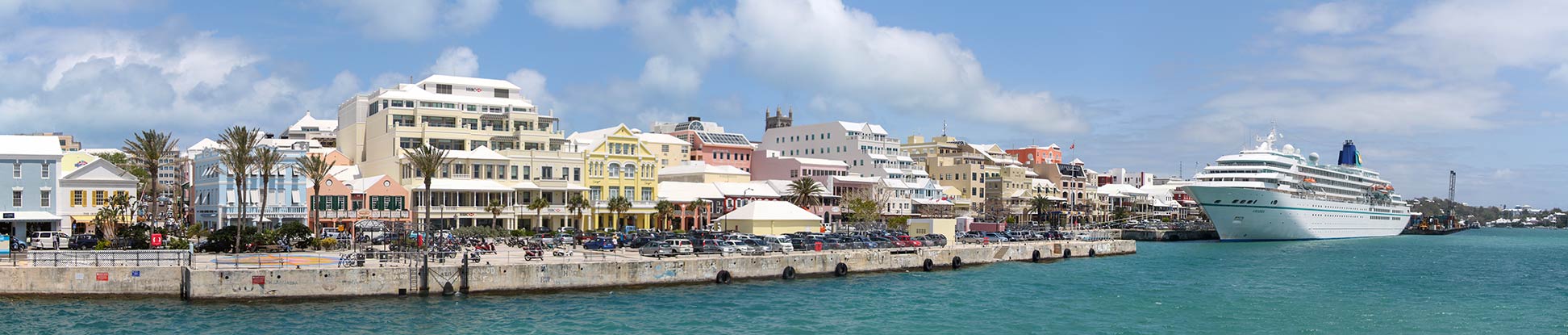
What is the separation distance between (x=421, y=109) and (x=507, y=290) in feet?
182

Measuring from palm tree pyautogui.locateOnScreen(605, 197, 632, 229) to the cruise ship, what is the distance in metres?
60.9

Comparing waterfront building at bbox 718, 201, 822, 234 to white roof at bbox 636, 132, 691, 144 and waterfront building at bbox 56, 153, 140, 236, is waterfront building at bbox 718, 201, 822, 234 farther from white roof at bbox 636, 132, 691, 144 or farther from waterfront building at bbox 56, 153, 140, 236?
white roof at bbox 636, 132, 691, 144

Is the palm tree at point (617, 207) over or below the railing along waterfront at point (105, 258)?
over

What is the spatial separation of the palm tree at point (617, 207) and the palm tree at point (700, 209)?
7.70 metres

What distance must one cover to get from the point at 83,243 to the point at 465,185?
107ft

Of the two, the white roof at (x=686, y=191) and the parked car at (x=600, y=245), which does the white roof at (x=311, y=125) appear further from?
the parked car at (x=600, y=245)

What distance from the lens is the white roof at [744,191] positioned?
110875 millimetres

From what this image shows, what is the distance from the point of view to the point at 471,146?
10300 cm

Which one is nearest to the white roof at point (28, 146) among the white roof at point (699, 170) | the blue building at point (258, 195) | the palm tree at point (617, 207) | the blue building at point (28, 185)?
the blue building at point (28, 185)

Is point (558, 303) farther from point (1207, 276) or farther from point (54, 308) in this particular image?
point (1207, 276)

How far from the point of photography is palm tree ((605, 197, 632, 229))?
96.6 metres

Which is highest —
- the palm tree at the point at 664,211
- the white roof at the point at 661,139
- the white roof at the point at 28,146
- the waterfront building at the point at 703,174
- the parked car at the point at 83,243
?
the white roof at the point at 661,139

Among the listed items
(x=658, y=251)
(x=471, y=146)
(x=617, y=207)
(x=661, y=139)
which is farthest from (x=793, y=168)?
(x=658, y=251)

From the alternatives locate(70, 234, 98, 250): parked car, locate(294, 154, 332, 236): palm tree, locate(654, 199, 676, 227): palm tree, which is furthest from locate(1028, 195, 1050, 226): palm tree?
locate(70, 234, 98, 250): parked car
